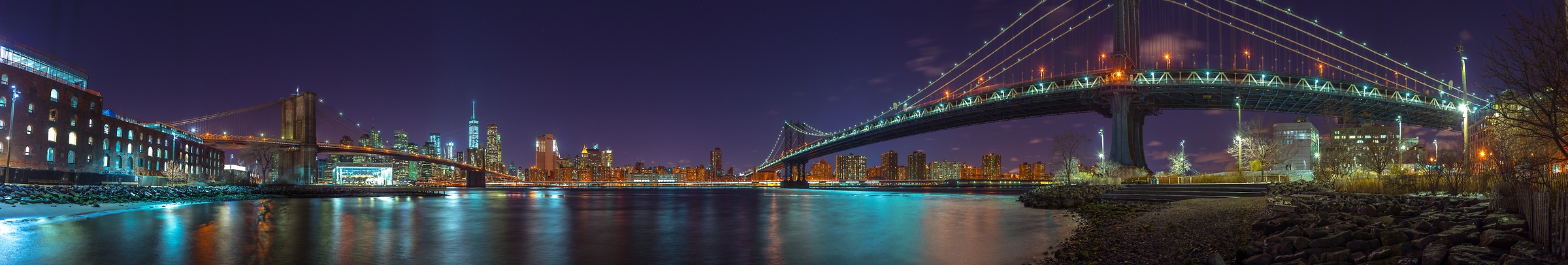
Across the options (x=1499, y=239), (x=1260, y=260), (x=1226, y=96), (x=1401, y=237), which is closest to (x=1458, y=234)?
(x=1499, y=239)

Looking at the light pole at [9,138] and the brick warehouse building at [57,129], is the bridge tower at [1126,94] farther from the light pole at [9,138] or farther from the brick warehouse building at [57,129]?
the light pole at [9,138]

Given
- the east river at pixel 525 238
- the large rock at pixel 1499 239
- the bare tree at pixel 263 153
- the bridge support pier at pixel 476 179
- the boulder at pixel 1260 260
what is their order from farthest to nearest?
the bridge support pier at pixel 476 179 → the bare tree at pixel 263 153 → the east river at pixel 525 238 → the boulder at pixel 1260 260 → the large rock at pixel 1499 239

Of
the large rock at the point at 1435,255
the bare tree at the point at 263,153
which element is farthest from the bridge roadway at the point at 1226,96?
the bare tree at the point at 263,153

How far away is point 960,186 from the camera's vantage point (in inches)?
3875

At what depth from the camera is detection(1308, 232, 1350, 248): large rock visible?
329 inches

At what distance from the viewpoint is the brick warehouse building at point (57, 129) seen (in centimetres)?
4691

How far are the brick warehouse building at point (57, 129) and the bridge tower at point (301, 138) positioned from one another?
9.37 meters

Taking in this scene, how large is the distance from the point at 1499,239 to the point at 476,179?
12375 centimetres

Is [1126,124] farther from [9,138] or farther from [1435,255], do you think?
[9,138]

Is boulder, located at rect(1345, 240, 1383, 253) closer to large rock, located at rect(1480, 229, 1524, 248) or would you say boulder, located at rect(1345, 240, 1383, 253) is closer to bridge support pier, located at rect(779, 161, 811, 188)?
large rock, located at rect(1480, 229, 1524, 248)

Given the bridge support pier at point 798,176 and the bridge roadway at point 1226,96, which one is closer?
the bridge roadway at point 1226,96

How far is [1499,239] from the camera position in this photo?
6871mm

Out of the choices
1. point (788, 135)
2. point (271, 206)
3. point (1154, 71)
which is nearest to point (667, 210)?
point (271, 206)

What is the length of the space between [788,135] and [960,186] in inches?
2105
